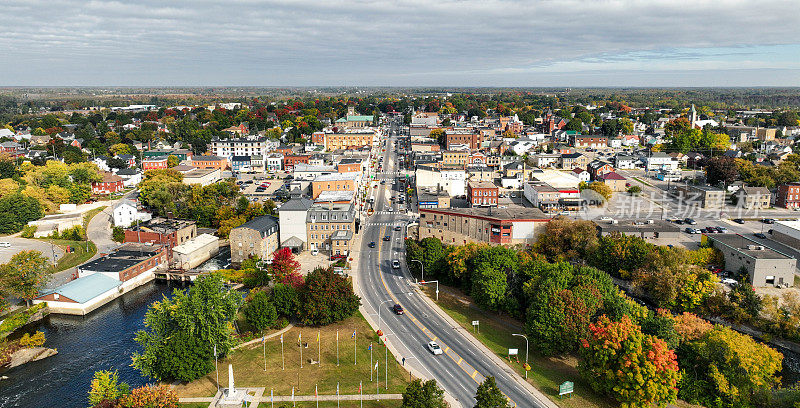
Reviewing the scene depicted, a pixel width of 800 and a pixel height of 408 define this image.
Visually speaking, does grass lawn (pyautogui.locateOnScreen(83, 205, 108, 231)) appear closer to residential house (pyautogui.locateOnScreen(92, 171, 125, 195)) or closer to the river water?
residential house (pyautogui.locateOnScreen(92, 171, 125, 195))

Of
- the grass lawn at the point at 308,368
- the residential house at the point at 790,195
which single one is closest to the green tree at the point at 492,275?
the grass lawn at the point at 308,368

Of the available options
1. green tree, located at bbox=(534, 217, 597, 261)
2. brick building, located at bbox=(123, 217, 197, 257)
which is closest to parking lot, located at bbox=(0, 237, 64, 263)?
brick building, located at bbox=(123, 217, 197, 257)

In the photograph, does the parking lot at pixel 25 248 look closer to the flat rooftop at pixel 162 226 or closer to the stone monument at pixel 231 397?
the flat rooftop at pixel 162 226

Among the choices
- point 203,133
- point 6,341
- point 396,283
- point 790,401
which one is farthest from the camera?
point 203,133

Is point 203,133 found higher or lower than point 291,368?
higher

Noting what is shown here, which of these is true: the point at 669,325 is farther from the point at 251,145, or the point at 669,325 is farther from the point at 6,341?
the point at 251,145

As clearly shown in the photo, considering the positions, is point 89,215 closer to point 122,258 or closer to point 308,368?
point 122,258

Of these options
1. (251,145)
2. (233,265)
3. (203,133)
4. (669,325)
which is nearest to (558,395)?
(669,325)
